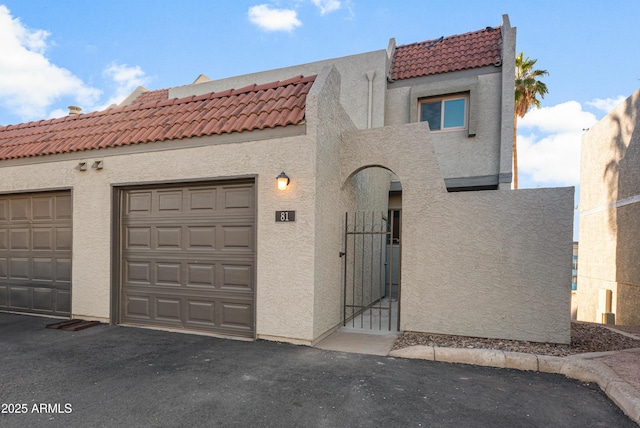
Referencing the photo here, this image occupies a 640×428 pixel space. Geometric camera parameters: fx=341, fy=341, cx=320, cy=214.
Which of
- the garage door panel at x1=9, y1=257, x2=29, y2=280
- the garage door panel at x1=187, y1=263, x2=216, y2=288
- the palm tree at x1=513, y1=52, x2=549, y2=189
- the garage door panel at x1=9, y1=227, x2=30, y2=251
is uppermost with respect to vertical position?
the palm tree at x1=513, y1=52, x2=549, y2=189

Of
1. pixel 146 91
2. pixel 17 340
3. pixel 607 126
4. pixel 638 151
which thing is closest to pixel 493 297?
pixel 17 340

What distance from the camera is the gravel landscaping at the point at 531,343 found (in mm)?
4984

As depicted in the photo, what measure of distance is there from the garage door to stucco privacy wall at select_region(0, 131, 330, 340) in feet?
0.84

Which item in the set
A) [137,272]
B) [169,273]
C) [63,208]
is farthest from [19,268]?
[169,273]

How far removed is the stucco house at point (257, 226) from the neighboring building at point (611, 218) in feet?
24.8

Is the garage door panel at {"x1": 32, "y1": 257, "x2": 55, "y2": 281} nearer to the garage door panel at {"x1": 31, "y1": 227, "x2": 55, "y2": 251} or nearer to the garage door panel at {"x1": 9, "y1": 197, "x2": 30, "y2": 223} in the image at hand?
the garage door panel at {"x1": 31, "y1": 227, "x2": 55, "y2": 251}

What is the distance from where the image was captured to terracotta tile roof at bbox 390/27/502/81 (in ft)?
33.5

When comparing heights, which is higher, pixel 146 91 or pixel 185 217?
pixel 146 91

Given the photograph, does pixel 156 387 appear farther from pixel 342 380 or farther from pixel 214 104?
pixel 214 104

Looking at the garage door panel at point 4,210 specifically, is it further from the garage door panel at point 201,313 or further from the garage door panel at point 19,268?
the garage door panel at point 201,313

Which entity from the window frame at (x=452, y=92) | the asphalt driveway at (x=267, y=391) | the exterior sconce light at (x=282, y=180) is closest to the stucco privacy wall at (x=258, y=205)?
the exterior sconce light at (x=282, y=180)

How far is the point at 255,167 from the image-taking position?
555 cm

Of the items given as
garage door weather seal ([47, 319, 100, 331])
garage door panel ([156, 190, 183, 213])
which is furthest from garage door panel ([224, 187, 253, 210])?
garage door weather seal ([47, 319, 100, 331])

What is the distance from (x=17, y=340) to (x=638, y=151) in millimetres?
15500
